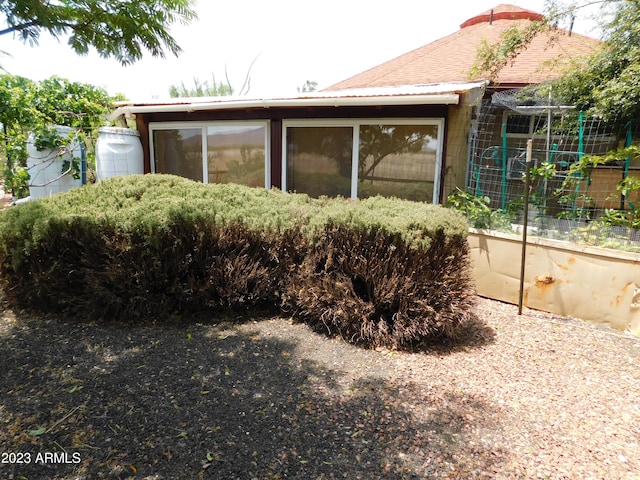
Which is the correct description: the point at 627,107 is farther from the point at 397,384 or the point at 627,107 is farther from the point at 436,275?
the point at 397,384

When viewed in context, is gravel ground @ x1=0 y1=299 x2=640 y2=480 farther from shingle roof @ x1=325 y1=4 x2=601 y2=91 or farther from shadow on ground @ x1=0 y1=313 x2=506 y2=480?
shingle roof @ x1=325 y1=4 x2=601 y2=91

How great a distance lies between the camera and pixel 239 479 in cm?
195

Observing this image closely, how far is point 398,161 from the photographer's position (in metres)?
6.51

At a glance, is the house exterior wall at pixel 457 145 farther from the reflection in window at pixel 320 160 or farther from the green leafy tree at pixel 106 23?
A: the green leafy tree at pixel 106 23

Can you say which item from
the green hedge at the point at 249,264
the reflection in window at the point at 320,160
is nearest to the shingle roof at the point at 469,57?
the reflection in window at the point at 320,160

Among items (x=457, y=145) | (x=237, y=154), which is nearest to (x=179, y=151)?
(x=237, y=154)

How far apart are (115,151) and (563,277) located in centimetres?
791

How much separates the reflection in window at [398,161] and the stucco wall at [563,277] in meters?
1.83

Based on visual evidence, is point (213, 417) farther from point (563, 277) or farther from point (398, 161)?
point (398, 161)

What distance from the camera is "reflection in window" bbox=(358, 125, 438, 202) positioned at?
6320mm

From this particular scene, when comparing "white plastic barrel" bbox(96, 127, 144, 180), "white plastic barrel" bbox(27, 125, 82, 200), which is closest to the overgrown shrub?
"white plastic barrel" bbox(96, 127, 144, 180)

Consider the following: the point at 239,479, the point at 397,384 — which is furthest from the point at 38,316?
the point at 397,384

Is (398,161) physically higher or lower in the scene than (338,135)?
lower

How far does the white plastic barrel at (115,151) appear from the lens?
7.91m
